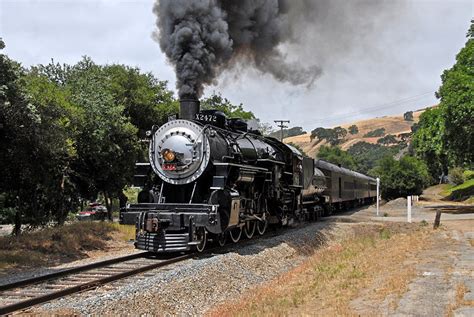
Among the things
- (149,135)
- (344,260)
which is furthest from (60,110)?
(344,260)

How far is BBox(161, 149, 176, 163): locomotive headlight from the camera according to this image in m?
12.4

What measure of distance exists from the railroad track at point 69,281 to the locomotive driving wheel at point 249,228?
10.9 ft

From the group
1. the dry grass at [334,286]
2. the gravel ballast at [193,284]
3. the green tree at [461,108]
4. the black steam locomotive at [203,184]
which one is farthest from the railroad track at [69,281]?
the green tree at [461,108]

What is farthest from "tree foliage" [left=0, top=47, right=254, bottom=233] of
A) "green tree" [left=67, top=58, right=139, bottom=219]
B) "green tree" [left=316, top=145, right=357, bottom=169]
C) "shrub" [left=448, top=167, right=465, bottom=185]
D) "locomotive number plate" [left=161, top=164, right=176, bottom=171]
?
"green tree" [left=316, top=145, right=357, bottom=169]

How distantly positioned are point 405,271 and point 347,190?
24.6 m

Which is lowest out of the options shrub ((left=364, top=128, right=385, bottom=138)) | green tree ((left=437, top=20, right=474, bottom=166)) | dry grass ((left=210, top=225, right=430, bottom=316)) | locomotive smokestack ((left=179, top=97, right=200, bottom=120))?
dry grass ((left=210, top=225, right=430, bottom=316))

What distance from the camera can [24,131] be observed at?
12688 mm

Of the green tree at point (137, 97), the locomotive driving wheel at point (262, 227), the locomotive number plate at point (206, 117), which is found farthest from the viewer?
the green tree at point (137, 97)

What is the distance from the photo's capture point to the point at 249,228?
1516 centimetres

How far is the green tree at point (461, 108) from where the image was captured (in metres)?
26.2

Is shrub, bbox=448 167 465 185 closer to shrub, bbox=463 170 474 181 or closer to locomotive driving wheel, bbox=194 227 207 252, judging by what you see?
shrub, bbox=463 170 474 181

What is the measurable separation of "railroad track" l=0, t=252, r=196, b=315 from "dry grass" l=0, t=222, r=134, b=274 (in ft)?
7.99

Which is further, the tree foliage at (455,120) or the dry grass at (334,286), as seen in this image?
the tree foliage at (455,120)

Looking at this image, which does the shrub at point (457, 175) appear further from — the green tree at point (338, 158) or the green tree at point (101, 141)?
the green tree at point (101, 141)
